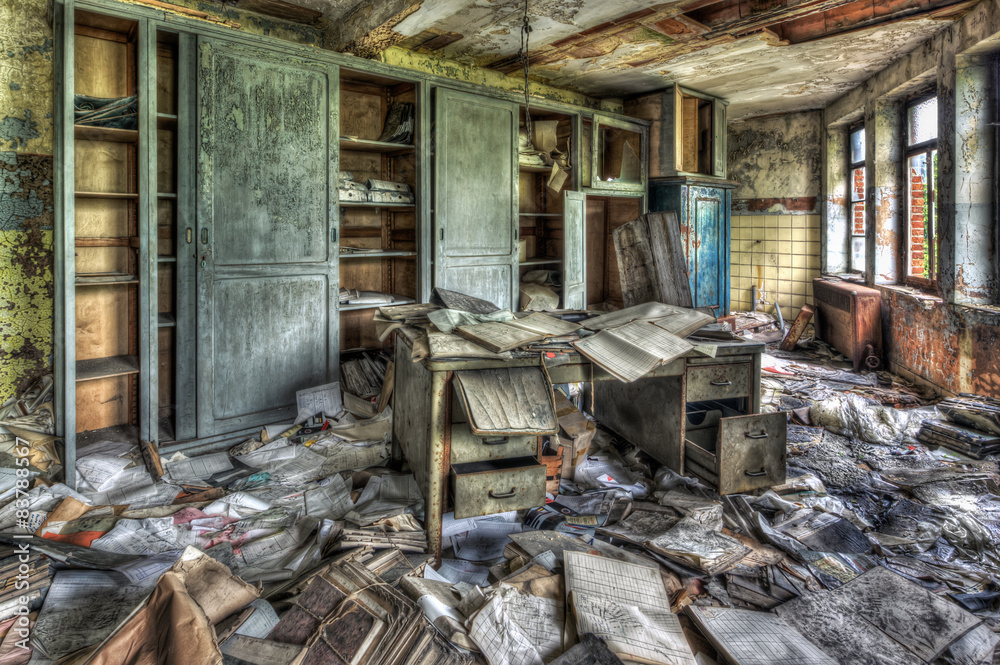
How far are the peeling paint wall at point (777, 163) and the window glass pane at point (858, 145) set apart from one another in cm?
38

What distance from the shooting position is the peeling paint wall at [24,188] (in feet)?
9.67

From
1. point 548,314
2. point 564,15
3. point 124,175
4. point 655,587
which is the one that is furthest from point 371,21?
point 655,587

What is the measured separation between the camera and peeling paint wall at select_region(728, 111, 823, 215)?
281 inches

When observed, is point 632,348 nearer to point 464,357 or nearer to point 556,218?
point 464,357

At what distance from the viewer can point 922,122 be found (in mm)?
5301

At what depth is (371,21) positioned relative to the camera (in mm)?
3684

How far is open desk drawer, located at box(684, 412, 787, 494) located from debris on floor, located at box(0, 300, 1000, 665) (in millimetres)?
140

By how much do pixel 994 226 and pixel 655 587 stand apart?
4098 millimetres

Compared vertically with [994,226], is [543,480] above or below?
below

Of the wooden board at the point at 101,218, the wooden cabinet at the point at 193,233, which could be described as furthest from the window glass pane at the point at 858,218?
the wooden board at the point at 101,218

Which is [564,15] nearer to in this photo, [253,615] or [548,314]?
[548,314]

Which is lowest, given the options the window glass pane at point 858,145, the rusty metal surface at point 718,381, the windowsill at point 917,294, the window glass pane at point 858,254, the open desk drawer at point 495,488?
the open desk drawer at point 495,488

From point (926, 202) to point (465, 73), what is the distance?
4494 mm

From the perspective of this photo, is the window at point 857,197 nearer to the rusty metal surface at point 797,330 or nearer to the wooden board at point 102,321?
the rusty metal surface at point 797,330
